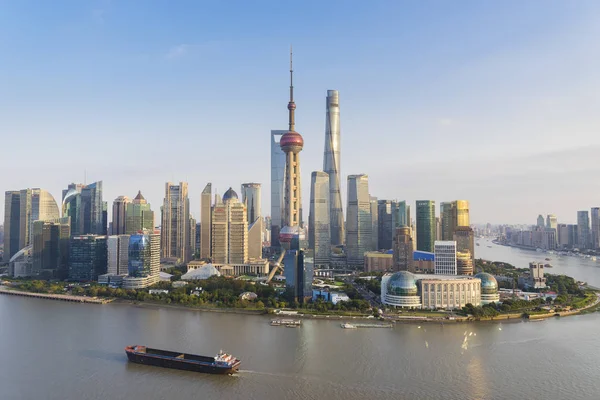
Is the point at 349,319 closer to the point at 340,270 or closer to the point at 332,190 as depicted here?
the point at 340,270

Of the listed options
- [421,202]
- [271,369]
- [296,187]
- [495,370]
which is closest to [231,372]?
[271,369]

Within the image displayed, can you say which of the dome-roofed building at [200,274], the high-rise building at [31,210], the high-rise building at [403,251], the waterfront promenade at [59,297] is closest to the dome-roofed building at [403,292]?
the high-rise building at [403,251]

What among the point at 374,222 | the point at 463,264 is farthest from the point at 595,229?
the point at 463,264

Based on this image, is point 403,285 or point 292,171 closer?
point 403,285

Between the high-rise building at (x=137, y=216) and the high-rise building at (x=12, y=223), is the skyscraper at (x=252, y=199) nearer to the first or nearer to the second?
the high-rise building at (x=137, y=216)

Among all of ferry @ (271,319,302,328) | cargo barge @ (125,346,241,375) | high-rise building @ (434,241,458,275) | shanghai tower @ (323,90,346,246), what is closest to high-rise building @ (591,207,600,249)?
shanghai tower @ (323,90,346,246)

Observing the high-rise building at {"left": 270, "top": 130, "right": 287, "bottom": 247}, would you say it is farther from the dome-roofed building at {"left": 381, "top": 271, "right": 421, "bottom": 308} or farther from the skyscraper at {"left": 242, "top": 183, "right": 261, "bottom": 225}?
the dome-roofed building at {"left": 381, "top": 271, "right": 421, "bottom": 308}

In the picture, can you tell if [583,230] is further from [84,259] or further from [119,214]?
[84,259]
